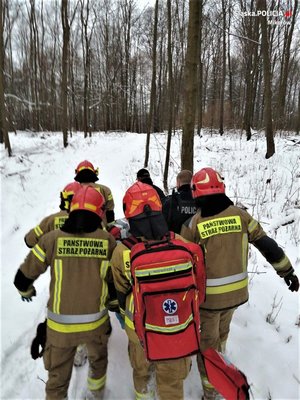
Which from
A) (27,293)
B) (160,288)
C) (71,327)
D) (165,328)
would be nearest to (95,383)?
(71,327)

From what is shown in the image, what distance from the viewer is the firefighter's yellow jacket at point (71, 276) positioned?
2.23m

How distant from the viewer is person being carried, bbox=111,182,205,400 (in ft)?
6.03

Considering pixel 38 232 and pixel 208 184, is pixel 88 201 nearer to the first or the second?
pixel 208 184

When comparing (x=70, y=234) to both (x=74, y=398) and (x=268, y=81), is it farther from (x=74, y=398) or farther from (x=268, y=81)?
(x=268, y=81)

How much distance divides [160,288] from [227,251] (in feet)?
2.81

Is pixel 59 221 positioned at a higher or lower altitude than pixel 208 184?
lower

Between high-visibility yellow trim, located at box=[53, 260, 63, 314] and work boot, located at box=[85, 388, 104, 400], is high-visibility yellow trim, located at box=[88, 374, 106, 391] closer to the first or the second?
work boot, located at box=[85, 388, 104, 400]

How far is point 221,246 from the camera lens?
2.42 meters

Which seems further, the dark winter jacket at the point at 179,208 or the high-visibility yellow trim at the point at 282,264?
the dark winter jacket at the point at 179,208

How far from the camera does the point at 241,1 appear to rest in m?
16.1

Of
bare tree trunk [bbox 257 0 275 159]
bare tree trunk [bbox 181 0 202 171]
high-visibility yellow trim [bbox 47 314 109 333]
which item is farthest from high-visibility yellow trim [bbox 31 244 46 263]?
bare tree trunk [bbox 257 0 275 159]

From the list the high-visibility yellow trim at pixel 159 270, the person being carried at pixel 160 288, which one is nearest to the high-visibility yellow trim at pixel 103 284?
the person being carried at pixel 160 288

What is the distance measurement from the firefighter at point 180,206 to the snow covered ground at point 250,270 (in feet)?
4.74

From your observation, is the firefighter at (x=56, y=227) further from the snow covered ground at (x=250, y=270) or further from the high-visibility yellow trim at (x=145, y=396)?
the high-visibility yellow trim at (x=145, y=396)
